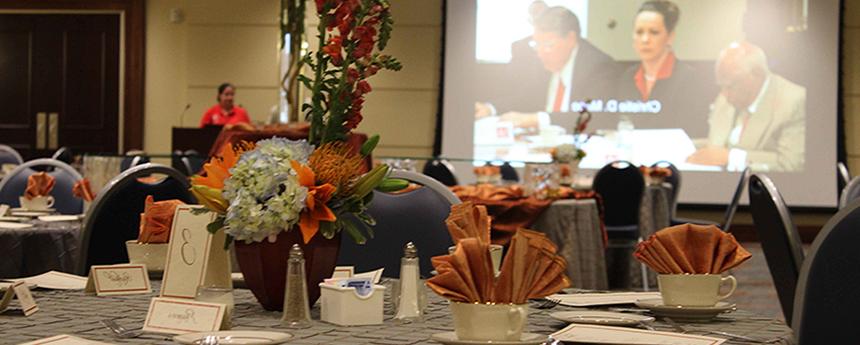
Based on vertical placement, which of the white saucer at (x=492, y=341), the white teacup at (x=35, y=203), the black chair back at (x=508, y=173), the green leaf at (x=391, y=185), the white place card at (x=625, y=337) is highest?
the green leaf at (x=391, y=185)

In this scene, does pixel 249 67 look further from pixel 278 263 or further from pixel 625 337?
pixel 625 337

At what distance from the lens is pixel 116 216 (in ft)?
10.9

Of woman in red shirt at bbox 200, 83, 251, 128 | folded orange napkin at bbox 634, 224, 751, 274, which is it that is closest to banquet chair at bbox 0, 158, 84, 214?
folded orange napkin at bbox 634, 224, 751, 274

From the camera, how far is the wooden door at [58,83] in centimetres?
1298

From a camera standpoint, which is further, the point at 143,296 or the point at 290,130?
the point at 290,130

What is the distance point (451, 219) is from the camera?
6.06 ft

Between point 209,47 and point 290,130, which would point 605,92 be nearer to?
point 209,47

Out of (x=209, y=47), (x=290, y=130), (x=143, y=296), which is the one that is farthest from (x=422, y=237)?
(x=209, y=47)

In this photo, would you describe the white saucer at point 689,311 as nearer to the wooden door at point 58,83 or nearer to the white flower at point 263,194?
the white flower at point 263,194

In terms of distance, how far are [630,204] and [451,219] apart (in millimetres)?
6002

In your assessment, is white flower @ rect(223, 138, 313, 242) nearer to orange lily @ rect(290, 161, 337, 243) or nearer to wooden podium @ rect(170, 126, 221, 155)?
orange lily @ rect(290, 161, 337, 243)

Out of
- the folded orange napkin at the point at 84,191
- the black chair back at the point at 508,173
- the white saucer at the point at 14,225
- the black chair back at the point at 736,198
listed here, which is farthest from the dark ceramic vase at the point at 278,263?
the black chair back at the point at 508,173

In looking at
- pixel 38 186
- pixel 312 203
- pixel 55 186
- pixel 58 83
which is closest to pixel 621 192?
pixel 55 186

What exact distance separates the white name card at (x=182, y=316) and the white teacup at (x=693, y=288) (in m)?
0.72
